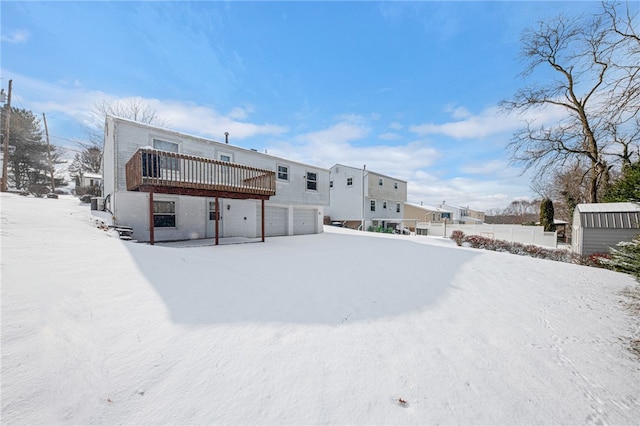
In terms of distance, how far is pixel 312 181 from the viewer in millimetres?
16531

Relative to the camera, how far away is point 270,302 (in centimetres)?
423

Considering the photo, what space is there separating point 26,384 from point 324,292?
390 centimetres

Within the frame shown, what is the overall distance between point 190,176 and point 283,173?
19.5 ft

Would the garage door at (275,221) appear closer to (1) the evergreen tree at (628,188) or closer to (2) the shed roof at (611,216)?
(2) the shed roof at (611,216)

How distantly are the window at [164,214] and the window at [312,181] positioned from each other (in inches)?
322

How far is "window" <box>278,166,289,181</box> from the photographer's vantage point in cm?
1478

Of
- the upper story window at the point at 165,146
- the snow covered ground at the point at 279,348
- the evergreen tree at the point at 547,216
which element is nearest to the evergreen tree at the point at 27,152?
the upper story window at the point at 165,146

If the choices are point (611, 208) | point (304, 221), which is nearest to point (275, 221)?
point (304, 221)

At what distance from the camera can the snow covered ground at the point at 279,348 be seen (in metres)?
2.04

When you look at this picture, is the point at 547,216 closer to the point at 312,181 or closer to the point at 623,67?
the point at 623,67

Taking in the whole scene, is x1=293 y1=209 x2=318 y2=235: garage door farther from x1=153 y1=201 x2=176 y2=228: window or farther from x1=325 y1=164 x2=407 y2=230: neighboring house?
x1=325 y1=164 x2=407 y2=230: neighboring house

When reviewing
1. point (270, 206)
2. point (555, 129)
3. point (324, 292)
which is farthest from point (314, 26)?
point (555, 129)

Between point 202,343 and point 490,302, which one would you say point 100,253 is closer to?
point 202,343

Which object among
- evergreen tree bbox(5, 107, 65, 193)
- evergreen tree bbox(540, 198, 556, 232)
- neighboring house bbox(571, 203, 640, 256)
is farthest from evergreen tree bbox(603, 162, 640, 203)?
evergreen tree bbox(5, 107, 65, 193)
